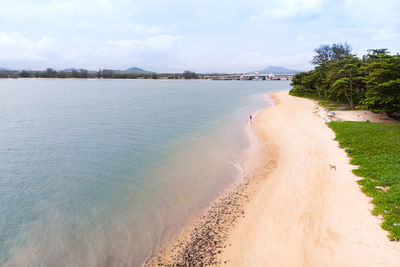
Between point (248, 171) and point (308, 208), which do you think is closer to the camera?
point (308, 208)

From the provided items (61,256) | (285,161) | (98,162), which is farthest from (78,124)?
(285,161)

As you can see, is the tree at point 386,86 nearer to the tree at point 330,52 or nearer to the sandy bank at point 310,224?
the sandy bank at point 310,224

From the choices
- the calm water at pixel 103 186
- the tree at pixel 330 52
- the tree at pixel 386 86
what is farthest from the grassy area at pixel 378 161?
the tree at pixel 330 52

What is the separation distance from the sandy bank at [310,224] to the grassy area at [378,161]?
0.57m

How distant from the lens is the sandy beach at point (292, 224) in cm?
1051

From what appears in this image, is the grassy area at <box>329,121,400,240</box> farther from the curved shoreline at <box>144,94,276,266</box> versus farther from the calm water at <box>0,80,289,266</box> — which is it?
the calm water at <box>0,80,289,266</box>

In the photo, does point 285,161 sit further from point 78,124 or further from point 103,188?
point 78,124

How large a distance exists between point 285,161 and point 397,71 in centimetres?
2216

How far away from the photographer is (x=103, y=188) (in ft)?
58.9

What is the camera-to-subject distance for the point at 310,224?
12.5 m

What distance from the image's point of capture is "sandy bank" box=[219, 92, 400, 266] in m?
10.4

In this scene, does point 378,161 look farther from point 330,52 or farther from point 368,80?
point 330,52

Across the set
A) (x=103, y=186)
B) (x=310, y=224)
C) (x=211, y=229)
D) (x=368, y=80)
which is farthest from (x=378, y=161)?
(x=103, y=186)

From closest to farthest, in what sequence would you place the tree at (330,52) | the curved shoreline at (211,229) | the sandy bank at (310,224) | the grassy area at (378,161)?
1. the sandy bank at (310,224)
2. the curved shoreline at (211,229)
3. the grassy area at (378,161)
4. the tree at (330,52)
